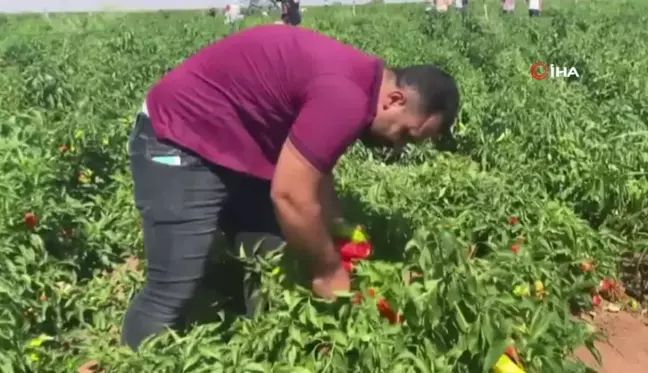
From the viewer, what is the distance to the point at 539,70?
8.16 m

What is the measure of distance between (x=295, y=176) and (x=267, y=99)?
0.35m

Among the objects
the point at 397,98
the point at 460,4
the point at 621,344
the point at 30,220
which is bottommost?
the point at 460,4

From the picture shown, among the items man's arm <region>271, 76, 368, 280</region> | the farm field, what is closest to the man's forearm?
man's arm <region>271, 76, 368, 280</region>

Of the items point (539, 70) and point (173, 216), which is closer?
point (173, 216)

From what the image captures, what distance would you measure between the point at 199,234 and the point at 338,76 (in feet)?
2.27

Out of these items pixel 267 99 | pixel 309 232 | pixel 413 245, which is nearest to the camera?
pixel 413 245

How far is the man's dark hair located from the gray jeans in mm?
630

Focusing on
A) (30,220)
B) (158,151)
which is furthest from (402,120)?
(30,220)

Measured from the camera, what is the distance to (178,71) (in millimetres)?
2908

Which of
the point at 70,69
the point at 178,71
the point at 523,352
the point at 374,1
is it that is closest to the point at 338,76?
the point at 178,71

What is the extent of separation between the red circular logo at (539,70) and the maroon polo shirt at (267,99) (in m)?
4.97

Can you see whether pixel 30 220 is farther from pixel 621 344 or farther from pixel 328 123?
pixel 621 344

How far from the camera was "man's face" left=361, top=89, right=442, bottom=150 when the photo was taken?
258 cm

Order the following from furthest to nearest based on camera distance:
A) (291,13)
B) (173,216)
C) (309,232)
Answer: (291,13) < (173,216) < (309,232)
